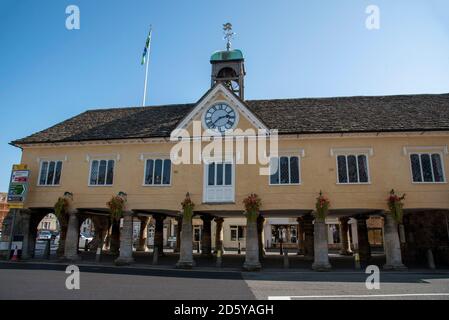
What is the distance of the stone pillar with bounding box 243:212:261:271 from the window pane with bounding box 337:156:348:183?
5.83 meters

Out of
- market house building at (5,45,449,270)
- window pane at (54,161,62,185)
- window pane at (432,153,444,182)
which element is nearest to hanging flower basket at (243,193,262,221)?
market house building at (5,45,449,270)

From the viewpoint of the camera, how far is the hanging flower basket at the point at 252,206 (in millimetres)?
19545

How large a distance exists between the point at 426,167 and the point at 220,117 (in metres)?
13.4

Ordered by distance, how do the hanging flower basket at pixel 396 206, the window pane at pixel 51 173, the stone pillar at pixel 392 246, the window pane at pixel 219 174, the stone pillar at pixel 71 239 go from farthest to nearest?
the window pane at pixel 51 173, the stone pillar at pixel 71 239, the window pane at pixel 219 174, the stone pillar at pixel 392 246, the hanging flower basket at pixel 396 206

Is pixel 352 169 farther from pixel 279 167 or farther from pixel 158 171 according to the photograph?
pixel 158 171

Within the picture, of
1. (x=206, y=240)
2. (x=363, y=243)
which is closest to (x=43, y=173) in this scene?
(x=206, y=240)

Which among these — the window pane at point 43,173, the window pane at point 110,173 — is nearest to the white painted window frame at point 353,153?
the window pane at point 110,173

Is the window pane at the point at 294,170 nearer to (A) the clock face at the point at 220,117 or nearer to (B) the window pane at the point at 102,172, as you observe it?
(A) the clock face at the point at 220,117

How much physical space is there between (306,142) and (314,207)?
4242 millimetres

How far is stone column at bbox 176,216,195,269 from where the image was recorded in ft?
66.6

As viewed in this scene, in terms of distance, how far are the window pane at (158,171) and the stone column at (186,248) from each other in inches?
131

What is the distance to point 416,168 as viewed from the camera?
19.9 meters
